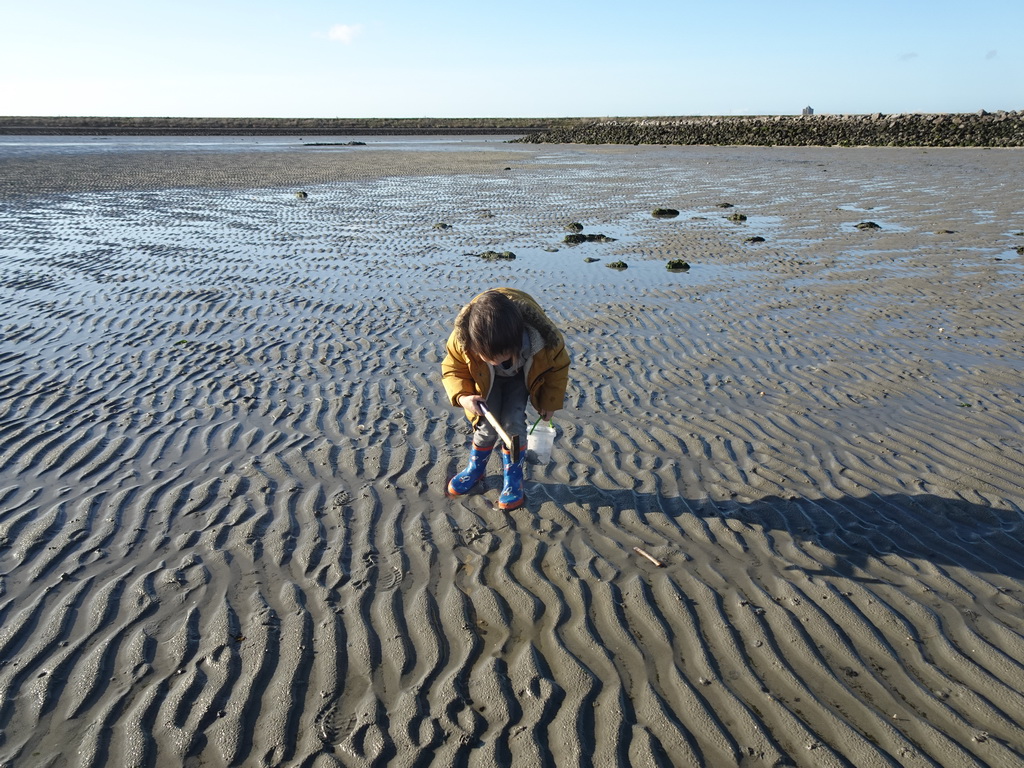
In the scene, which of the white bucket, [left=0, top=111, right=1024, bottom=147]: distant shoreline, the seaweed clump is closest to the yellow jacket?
the white bucket

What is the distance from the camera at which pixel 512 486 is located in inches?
210

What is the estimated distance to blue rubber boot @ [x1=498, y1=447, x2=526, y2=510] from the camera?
5.30 metres

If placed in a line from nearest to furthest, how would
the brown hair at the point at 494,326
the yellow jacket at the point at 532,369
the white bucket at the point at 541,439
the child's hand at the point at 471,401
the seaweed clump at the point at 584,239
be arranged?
the brown hair at the point at 494,326, the yellow jacket at the point at 532,369, the child's hand at the point at 471,401, the white bucket at the point at 541,439, the seaweed clump at the point at 584,239

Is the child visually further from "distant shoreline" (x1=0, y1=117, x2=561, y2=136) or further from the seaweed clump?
"distant shoreline" (x1=0, y1=117, x2=561, y2=136)

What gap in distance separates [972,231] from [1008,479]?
1227 centimetres

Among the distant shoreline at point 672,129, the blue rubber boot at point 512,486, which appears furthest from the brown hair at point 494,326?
the distant shoreline at point 672,129

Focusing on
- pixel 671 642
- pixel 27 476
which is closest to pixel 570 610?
pixel 671 642

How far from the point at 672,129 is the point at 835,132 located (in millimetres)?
15082

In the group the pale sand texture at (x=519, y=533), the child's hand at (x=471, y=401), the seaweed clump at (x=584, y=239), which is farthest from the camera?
the seaweed clump at (x=584, y=239)

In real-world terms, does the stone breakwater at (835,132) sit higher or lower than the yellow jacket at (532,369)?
lower

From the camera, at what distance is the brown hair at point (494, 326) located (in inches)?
177

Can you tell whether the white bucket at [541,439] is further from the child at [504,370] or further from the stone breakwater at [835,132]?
the stone breakwater at [835,132]

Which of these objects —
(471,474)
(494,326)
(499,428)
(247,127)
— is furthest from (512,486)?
(247,127)

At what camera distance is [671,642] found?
13.0ft
